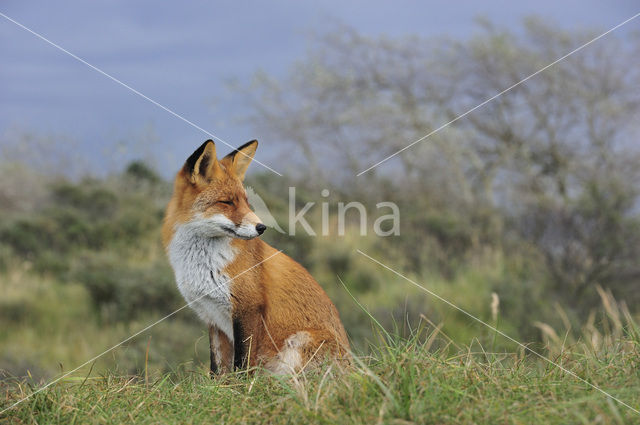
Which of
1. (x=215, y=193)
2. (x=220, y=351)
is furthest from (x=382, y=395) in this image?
(x=215, y=193)

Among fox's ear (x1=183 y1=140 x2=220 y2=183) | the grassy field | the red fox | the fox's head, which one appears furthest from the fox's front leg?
fox's ear (x1=183 y1=140 x2=220 y2=183)

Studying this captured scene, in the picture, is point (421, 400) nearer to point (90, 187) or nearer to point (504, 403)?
point (504, 403)

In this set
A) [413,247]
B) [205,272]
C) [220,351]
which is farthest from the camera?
[413,247]

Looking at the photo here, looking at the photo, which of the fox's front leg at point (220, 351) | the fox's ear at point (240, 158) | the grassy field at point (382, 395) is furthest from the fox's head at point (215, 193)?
the grassy field at point (382, 395)

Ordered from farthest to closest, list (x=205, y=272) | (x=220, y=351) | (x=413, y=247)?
(x=413, y=247) → (x=220, y=351) → (x=205, y=272)

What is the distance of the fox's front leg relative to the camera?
11.3 ft

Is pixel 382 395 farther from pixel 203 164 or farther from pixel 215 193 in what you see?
pixel 203 164

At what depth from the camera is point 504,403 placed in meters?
2.49

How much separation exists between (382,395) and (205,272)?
51.6 inches

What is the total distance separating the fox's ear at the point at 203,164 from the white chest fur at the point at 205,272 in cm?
27

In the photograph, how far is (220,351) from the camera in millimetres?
3482

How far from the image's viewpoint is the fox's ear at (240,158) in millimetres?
3283

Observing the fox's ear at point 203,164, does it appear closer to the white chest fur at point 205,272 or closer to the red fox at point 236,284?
the red fox at point 236,284

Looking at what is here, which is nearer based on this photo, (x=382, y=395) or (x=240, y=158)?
(x=382, y=395)
